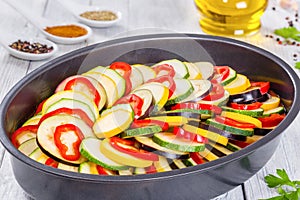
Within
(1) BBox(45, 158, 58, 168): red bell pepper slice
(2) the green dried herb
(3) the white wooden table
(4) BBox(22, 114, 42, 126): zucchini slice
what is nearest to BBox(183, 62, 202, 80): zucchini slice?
(3) the white wooden table

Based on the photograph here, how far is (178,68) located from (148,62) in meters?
0.26

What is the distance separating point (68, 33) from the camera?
337 centimetres

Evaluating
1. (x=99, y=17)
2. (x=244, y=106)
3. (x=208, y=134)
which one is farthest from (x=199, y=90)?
(x=99, y=17)

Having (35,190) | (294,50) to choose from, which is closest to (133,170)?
(35,190)

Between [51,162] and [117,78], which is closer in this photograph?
[51,162]

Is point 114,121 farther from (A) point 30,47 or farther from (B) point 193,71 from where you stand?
(A) point 30,47

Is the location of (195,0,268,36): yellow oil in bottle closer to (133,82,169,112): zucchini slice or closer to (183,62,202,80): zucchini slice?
(183,62,202,80): zucchini slice

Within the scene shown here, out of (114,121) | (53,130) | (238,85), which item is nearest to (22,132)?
(53,130)

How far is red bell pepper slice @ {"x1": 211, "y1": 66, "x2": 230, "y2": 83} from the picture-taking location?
8.14ft

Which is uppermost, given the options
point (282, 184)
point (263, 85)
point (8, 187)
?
point (263, 85)

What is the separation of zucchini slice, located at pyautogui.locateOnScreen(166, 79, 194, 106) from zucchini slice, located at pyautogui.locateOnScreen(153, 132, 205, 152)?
23 centimetres

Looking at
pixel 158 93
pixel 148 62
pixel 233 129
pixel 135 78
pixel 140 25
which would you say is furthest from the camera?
pixel 140 25

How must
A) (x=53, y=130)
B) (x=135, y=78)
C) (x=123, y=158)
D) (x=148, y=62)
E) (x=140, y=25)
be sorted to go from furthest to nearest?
(x=140, y=25) < (x=148, y=62) < (x=135, y=78) < (x=53, y=130) < (x=123, y=158)

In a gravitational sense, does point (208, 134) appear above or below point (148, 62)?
above
